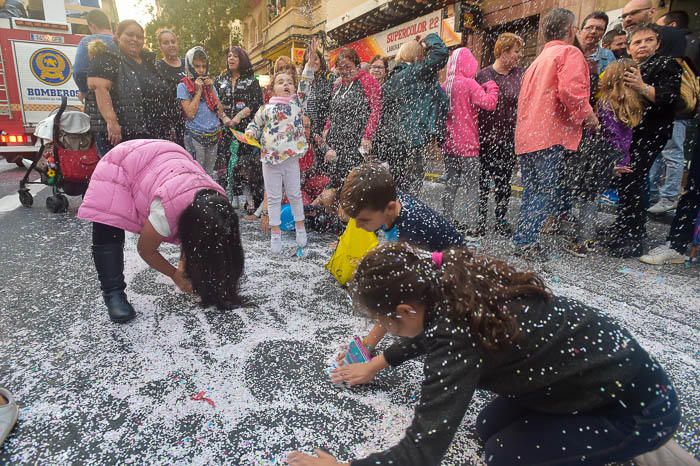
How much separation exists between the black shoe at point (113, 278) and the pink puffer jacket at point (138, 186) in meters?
0.20

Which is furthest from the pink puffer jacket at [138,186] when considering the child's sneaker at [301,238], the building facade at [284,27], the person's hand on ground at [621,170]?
the building facade at [284,27]

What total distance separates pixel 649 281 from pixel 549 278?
0.68m

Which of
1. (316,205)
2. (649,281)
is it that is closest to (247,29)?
(316,205)

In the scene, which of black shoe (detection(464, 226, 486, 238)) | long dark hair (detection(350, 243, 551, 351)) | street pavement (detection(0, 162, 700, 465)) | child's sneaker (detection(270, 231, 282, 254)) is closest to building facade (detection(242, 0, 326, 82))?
black shoe (detection(464, 226, 486, 238))

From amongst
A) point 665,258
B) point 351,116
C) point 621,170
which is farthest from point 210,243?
point 665,258

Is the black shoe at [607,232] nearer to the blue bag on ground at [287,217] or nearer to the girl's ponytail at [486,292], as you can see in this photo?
the blue bag on ground at [287,217]

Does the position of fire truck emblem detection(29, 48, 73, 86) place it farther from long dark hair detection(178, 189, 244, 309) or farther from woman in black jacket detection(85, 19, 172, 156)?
long dark hair detection(178, 189, 244, 309)

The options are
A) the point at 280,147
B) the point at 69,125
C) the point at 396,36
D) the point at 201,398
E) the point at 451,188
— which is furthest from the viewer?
the point at 396,36

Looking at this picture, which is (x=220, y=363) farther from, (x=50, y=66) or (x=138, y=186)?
(x=50, y=66)

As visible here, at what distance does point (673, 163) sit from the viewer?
4.31m

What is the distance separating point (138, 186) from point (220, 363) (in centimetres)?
99

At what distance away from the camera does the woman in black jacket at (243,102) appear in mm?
4500

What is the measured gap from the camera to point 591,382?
1121mm

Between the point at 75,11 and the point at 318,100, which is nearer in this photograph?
the point at 318,100
